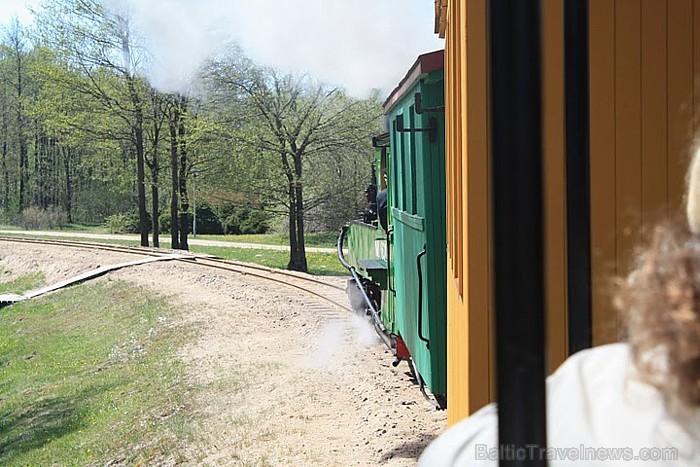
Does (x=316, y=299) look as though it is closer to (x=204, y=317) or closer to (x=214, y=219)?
(x=204, y=317)

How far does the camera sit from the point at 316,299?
15867 millimetres

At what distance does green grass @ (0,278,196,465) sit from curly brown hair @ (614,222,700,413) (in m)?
7.87

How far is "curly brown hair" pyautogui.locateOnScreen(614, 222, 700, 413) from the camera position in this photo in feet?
3.34

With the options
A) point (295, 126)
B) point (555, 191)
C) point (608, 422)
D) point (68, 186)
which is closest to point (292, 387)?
point (555, 191)

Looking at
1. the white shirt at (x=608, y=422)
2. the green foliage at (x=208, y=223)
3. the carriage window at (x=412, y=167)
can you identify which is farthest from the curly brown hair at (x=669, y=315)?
the green foliage at (x=208, y=223)

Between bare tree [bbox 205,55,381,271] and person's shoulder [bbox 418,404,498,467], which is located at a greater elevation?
bare tree [bbox 205,55,381,271]

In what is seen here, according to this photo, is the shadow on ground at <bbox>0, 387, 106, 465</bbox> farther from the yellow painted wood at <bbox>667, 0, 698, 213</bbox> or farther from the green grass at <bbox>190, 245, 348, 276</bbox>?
the green grass at <bbox>190, 245, 348, 276</bbox>

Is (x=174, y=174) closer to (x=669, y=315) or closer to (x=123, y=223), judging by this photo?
(x=123, y=223)

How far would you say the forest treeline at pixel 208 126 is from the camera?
2405 cm

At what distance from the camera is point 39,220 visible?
42.1 meters

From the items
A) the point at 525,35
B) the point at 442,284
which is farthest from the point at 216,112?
the point at 525,35

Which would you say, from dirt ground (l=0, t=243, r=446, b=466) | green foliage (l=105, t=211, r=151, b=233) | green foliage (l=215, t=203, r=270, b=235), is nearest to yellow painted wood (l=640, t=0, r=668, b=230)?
dirt ground (l=0, t=243, r=446, b=466)

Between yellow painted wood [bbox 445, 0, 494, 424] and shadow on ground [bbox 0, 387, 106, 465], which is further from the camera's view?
shadow on ground [bbox 0, 387, 106, 465]

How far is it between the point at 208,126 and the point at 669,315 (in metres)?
24.7
